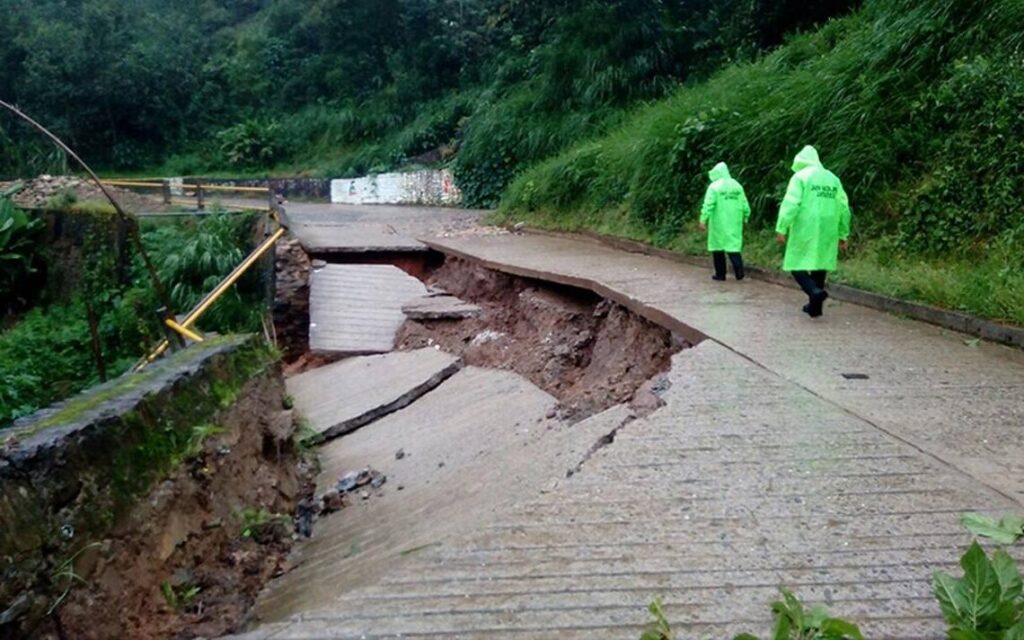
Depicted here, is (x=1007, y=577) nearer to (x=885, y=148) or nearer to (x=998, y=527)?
(x=998, y=527)

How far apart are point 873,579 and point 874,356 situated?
10.0 feet

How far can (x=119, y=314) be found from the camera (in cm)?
1509

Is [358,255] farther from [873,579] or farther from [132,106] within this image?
[132,106]

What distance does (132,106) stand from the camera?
117ft

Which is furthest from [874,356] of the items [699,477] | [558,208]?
[558,208]

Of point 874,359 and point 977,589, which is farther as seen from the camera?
point 874,359

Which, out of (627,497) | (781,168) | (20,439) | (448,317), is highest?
(781,168)

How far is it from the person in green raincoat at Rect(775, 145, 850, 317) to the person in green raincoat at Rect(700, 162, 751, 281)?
185 cm

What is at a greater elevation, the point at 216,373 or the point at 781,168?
the point at 781,168

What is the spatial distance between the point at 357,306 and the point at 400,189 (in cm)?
1681

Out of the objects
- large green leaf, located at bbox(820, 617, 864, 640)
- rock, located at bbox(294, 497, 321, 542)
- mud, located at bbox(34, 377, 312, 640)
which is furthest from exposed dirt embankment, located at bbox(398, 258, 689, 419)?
large green leaf, located at bbox(820, 617, 864, 640)

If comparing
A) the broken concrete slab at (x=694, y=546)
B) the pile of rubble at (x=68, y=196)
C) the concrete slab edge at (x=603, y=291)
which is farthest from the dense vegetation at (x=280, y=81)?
the broken concrete slab at (x=694, y=546)

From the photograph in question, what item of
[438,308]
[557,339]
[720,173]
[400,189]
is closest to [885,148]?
[720,173]

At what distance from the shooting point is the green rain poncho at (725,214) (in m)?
9.09
